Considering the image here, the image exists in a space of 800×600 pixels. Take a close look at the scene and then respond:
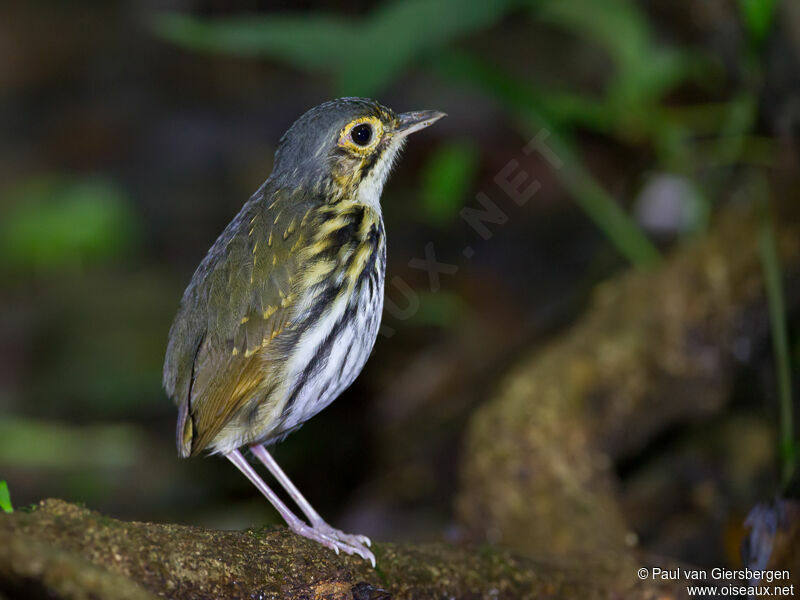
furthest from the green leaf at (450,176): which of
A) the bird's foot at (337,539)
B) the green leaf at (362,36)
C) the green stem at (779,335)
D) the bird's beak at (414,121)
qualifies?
the bird's foot at (337,539)

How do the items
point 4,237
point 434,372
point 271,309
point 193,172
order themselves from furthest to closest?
point 193,172
point 4,237
point 434,372
point 271,309

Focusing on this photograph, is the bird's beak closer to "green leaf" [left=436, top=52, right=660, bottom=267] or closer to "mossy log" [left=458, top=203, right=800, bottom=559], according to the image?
"mossy log" [left=458, top=203, right=800, bottom=559]

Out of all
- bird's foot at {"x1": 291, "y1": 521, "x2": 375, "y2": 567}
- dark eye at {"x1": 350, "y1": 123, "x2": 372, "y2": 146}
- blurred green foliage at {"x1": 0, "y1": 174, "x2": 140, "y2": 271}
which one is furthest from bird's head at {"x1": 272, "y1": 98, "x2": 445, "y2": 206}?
blurred green foliage at {"x1": 0, "y1": 174, "x2": 140, "y2": 271}

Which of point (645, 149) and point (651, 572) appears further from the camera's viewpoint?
point (645, 149)

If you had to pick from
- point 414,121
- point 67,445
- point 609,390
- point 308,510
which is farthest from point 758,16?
point 67,445

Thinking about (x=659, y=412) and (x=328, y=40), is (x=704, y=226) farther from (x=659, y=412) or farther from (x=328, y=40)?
(x=328, y=40)

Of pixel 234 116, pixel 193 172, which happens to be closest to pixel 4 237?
pixel 193 172

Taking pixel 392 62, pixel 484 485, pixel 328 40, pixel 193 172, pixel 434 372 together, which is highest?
pixel 193 172
